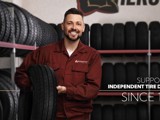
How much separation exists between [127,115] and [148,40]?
4.03 feet

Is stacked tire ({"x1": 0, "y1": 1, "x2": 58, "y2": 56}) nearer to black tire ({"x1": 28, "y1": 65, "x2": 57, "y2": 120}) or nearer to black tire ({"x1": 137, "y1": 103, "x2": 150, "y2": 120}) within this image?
black tire ({"x1": 28, "y1": 65, "x2": 57, "y2": 120})

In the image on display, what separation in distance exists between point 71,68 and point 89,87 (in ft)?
0.68

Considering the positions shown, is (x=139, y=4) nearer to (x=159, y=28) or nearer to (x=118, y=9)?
(x=118, y=9)

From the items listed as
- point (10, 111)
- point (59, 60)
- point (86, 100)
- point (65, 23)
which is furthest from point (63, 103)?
point (10, 111)

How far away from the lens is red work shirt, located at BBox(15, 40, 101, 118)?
245 centimetres

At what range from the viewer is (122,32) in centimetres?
518

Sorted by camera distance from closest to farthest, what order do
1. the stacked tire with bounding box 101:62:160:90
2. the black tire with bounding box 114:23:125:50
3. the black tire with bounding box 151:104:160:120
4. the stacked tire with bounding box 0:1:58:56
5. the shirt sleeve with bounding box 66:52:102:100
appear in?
the shirt sleeve with bounding box 66:52:102:100 → the stacked tire with bounding box 0:1:58:56 → the black tire with bounding box 151:104:160:120 → the stacked tire with bounding box 101:62:160:90 → the black tire with bounding box 114:23:125:50

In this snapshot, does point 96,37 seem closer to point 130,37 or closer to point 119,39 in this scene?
point 119,39

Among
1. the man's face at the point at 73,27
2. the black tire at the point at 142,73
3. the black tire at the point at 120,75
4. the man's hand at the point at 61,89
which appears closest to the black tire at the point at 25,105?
the man's hand at the point at 61,89

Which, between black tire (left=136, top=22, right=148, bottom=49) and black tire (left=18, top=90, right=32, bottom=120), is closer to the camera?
black tire (left=18, top=90, right=32, bottom=120)

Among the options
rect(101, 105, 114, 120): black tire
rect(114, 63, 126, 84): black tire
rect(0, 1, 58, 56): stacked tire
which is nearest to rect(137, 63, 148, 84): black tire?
rect(114, 63, 126, 84): black tire

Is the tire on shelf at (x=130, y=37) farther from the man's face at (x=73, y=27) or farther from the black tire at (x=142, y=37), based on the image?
the man's face at (x=73, y=27)

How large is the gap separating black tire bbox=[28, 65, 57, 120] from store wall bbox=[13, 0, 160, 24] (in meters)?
3.37

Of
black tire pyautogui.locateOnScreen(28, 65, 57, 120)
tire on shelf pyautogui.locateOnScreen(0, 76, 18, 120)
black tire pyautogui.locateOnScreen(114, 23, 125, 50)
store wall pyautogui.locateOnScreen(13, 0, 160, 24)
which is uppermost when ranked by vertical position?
store wall pyautogui.locateOnScreen(13, 0, 160, 24)
